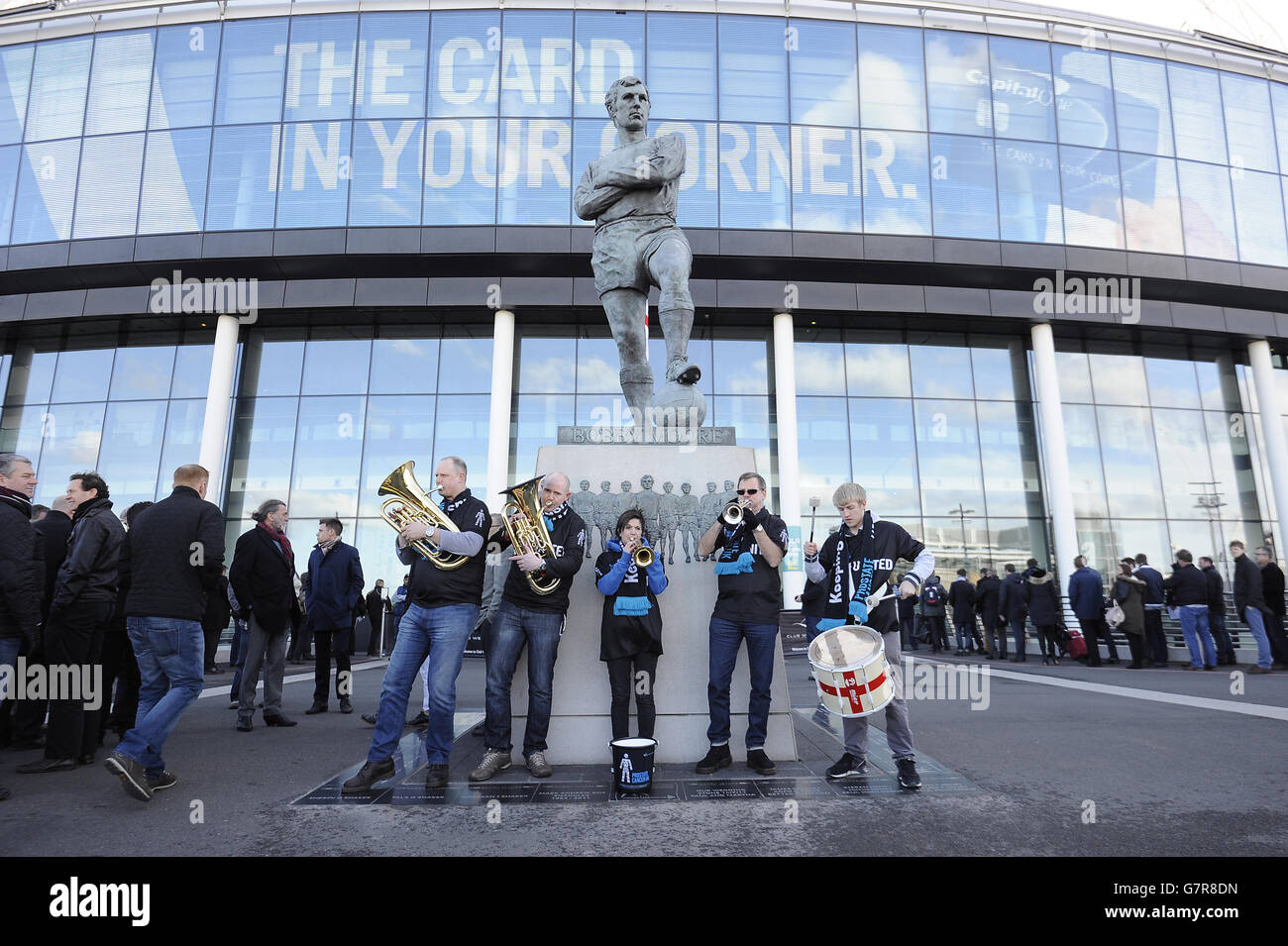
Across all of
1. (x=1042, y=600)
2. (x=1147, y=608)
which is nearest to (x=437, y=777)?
(x=1042, y=600)

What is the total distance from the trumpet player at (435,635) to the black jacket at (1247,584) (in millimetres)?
11675

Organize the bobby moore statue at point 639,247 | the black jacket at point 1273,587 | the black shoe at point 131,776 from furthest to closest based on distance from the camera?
the black jacket at point 1273,587 → the bobby moore statue at point 639,247 → the black shoe at point 131,776

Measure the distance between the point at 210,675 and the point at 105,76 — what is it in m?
19.7

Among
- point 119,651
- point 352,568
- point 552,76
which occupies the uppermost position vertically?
point 552,76

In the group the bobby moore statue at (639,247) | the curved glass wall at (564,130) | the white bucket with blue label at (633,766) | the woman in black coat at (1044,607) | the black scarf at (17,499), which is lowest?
the white bucket with blue label at (633,766)

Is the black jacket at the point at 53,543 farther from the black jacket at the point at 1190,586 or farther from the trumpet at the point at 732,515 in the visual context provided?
the black jacket at the point at 1190,586

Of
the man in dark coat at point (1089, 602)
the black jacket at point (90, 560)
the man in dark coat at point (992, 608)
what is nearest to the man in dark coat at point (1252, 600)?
the man in dark coat at point (1089, 602)

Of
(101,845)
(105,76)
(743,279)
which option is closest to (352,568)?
(101,845)

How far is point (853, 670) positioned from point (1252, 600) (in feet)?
34.2

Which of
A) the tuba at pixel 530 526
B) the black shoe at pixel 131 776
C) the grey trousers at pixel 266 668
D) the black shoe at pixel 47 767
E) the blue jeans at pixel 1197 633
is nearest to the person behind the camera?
the black shoe at pixel 131 776

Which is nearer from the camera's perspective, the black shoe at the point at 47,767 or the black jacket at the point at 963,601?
the black shoe at the point at 47,767

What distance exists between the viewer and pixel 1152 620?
13.1 metres

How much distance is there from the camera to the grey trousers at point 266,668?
6.91 metres
